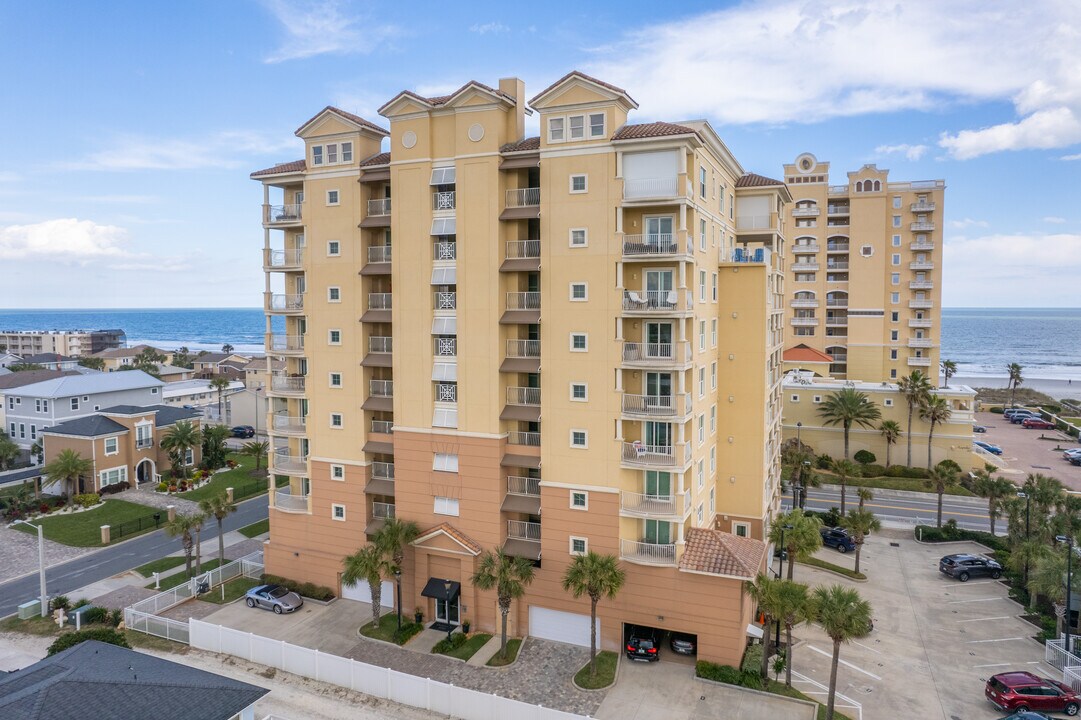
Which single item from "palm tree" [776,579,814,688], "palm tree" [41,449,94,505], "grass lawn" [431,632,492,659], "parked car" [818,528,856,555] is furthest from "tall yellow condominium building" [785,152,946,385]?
"palm tree" [41,449,94,505]

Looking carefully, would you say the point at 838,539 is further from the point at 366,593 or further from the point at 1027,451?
the point at 1027,451

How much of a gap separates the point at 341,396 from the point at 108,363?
110348 mm

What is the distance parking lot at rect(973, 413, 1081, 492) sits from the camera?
6762cm

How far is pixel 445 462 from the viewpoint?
3503cm

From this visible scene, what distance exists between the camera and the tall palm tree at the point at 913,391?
6544cm

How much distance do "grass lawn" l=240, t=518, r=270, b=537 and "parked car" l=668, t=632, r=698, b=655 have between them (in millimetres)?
32794

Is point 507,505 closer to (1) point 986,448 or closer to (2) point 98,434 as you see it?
(2) point 98,434

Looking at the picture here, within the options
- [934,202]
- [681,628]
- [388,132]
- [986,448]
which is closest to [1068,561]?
[681,628]

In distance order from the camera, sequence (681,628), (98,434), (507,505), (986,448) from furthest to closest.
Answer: (986,448) → (98,434) → (507,505) → (681,628)

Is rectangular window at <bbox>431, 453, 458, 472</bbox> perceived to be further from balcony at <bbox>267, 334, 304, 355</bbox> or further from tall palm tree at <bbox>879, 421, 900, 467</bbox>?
tall palm tree at <bbox>879, 421, 900, 467</bbox>

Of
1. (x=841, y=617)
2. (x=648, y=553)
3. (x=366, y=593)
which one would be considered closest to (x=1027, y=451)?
(x=648, y=553)

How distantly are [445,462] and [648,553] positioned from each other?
11422mm

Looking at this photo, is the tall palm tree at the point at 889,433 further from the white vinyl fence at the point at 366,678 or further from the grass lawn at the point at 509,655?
the white vinyl fence at the point at 366,678

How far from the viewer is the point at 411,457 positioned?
3553cm
